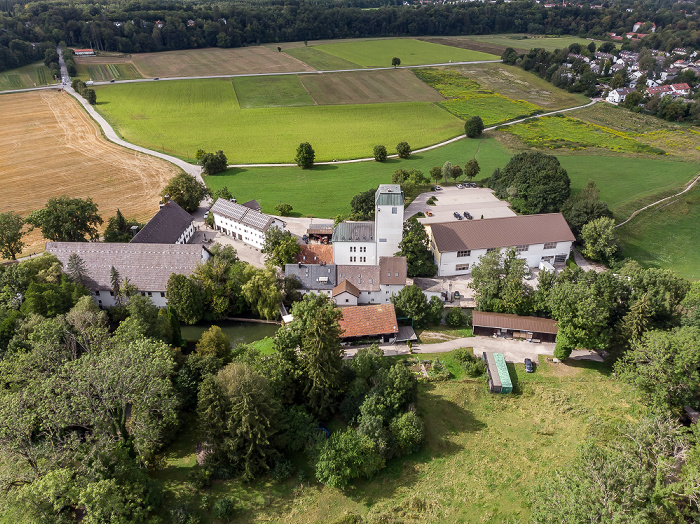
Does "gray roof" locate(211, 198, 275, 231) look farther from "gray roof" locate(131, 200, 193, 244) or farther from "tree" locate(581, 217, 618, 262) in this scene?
"tree" locate(581, 217, 618, 262)

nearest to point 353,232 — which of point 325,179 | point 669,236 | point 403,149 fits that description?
point 325,179

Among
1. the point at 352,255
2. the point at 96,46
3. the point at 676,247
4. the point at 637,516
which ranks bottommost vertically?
the point at 676,247

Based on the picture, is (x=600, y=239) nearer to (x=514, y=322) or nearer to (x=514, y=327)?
(x=514, y=322)

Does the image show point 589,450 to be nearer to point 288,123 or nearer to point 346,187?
point 346,187

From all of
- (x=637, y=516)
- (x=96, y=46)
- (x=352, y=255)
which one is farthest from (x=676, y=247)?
(x=96, y=46)

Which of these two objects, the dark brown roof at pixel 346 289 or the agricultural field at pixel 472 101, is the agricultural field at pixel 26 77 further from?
the dark brown roof at pixel 346 289

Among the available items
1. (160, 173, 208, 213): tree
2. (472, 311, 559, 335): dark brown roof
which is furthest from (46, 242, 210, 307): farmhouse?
(472, 311, 559, 335): dark brown roof

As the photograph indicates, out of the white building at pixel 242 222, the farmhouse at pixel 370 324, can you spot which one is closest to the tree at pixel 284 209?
the white building at pixel 242 222
